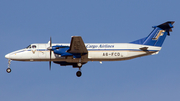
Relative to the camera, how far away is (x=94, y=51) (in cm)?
3719

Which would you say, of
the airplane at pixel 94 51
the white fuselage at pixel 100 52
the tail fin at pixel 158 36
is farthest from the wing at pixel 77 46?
the tail fin at pixel 158 36

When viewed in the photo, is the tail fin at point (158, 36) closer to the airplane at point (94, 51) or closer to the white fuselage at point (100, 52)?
the airplane at point (94, 51)

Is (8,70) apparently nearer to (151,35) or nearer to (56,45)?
(56,45)

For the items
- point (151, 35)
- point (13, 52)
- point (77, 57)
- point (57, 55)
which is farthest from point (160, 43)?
point (13, 52)

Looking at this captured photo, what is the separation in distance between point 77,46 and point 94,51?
3.14 meters

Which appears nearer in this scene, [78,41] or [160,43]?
[78,41]

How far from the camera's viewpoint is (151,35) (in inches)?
1515

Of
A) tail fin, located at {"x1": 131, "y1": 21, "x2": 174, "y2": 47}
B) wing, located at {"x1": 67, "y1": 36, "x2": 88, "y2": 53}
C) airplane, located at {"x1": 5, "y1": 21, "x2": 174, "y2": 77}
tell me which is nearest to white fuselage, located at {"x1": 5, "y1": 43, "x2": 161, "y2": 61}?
airplane, located at {"x1": 5, "y1": 21, "x2": 174, "y2": 77}

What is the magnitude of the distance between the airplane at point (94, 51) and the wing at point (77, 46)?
59cm

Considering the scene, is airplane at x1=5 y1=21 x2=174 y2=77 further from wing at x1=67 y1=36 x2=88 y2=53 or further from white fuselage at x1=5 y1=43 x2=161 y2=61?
wing at x1=67 y1=36 x2=88 y2=53

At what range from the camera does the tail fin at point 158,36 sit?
38125mm

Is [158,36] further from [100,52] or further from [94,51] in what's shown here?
[94,51]

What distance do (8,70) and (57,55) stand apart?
658 centimetres

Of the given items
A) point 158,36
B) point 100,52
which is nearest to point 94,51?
point 100,52
